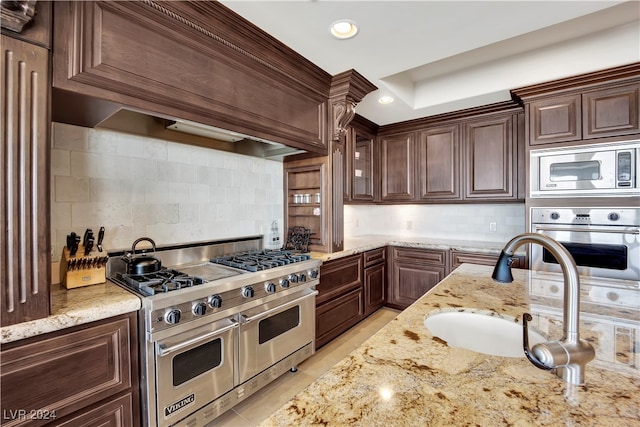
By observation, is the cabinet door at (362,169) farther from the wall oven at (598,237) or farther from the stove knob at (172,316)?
the stove knob at (172,316)

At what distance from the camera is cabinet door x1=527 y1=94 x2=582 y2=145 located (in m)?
2.41

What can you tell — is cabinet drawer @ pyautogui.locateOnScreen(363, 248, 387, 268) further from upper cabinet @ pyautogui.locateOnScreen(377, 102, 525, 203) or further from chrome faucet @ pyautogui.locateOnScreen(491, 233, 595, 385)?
chrome faucet @ pyautogui.locateOnScreen(491, 233, 595, 385)

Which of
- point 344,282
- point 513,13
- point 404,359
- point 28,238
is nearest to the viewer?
point 404,359

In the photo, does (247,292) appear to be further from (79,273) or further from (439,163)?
(439,163)

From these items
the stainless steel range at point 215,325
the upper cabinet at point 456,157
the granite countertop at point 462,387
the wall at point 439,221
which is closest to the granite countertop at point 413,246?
the wall at point 439,221

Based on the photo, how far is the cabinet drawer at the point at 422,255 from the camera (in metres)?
3.18

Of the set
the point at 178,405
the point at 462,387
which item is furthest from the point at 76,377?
the point at 462,387

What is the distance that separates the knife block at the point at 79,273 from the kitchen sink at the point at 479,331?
5.47 ft

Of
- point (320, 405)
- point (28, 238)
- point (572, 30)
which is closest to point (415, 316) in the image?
point (320, 405)

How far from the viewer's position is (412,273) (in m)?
3.36

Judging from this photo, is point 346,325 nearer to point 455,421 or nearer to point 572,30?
point 455,421

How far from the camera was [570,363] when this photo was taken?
0.65 m

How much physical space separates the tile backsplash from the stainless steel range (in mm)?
189

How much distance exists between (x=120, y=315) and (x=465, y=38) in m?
2.54
